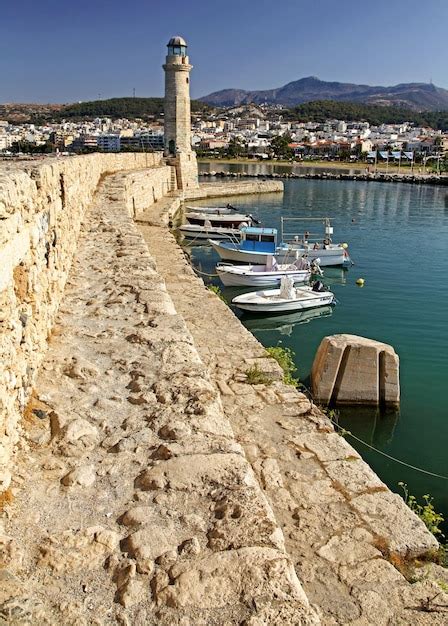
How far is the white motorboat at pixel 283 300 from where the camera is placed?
12594 mm

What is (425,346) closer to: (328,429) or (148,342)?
(328,429)

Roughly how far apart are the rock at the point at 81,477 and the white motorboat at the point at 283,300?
9.84 meters

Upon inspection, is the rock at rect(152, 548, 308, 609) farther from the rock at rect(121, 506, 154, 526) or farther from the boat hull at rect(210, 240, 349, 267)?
the boat hull at rect(210, 240, 349, 267)

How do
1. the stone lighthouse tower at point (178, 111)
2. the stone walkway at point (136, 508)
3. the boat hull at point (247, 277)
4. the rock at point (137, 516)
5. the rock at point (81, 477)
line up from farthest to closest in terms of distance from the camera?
the stone lighthouse tower at point (178, 111), the boat hull at point (247, 277), the rock at point (81, 477), the rock at point (137, 516), the stone walkway at point (136, 508)

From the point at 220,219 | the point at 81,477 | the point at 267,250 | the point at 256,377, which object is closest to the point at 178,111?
the point at 220,219

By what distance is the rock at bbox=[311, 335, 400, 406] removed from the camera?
7590 millimetres

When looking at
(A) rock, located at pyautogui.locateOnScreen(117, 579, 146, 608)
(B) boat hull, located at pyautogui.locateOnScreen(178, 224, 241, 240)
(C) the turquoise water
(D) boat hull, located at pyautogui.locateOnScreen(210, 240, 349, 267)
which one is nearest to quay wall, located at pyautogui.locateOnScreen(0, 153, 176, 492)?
(A) rock, located at pyautogui.locateOnScreen(117, 579, 146, 608)

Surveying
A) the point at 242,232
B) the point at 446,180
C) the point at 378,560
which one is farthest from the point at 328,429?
the point at 446,180

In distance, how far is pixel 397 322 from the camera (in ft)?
42.9

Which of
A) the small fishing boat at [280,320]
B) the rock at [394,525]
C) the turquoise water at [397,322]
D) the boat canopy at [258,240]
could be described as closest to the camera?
the rock at [394,525]

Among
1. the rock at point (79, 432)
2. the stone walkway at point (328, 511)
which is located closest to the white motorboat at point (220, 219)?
the stone walkway at point (328, 511)

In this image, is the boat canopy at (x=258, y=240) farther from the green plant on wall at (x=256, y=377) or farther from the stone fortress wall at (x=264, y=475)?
the green plant on wall at (x=256, y=377)

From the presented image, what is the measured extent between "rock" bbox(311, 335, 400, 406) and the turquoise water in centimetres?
25

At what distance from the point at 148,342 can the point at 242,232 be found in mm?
14831
